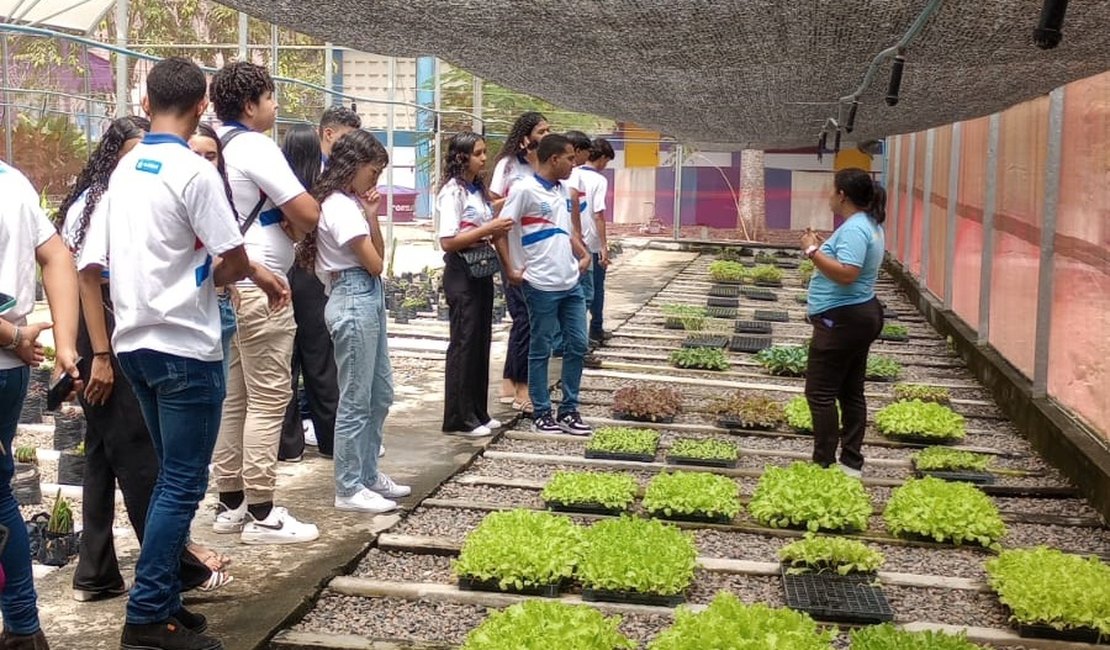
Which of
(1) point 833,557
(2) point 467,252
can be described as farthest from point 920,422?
(2) point 467,252

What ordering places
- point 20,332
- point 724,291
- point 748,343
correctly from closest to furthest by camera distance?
point 20,332
point 748,343
point 724,291

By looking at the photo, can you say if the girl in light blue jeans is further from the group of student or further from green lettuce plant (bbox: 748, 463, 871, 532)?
green lettuce plant (bbox: 748, 463, 871, 532)

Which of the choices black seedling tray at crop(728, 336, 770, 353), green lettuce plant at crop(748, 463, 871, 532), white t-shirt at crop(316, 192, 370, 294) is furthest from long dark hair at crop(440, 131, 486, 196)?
black seedling tray at crop(728, 336, 770, 353)

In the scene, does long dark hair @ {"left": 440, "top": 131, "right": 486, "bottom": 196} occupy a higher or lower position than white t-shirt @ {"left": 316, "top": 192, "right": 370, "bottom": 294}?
higher

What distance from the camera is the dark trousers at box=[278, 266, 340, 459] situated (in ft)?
20.9

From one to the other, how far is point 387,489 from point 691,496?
149 centimetres

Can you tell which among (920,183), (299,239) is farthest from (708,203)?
(299,239)

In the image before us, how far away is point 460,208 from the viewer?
6.93 m

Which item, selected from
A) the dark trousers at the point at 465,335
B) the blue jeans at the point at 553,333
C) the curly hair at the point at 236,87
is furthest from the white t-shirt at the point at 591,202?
the curly hair at the point at 236,87

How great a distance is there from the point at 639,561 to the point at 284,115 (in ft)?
50.4

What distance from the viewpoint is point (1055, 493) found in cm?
648

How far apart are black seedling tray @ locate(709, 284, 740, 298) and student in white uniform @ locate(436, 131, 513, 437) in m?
8.69

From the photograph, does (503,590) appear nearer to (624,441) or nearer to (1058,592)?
(1058,592)

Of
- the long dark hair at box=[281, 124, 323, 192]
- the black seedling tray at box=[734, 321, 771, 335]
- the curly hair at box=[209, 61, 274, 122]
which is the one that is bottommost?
the black seedling tray at box=[734, 321, 771, 335]
